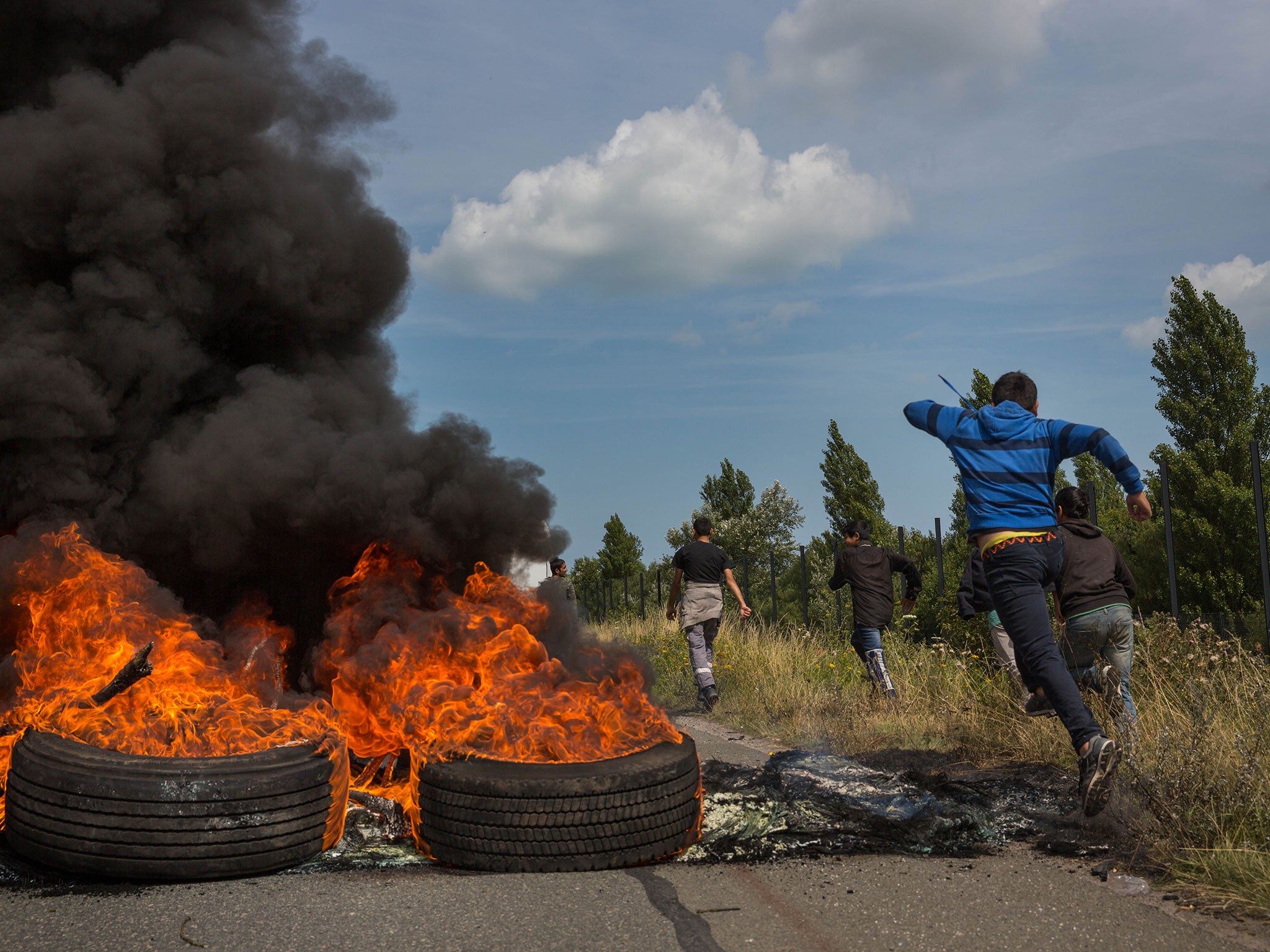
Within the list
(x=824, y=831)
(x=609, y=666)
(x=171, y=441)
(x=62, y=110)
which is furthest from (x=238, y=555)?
(x=824, y=831)

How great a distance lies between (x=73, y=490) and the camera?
21.0 ft

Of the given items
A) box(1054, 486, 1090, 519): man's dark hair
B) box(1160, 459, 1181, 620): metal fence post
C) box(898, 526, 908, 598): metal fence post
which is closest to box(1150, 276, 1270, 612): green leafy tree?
box(898, 526, 908, 598): metal fence post

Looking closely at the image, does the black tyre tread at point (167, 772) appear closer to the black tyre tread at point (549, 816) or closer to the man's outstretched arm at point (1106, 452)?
the black tyre tread at point (549, 816)

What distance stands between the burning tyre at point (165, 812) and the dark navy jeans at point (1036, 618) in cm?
342

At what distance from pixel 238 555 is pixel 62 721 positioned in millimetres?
1752

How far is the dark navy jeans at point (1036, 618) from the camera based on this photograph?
4762 millimetres

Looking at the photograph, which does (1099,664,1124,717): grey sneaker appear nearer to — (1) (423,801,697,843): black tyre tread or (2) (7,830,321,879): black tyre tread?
(1) (423,801,697,843): black tyre tread

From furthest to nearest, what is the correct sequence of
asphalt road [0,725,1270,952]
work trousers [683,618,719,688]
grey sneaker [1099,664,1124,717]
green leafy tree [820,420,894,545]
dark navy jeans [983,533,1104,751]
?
green leafy tree [820,420,894,545]
work trousers [683,618,719,688]
grey sneaker [1099,664,1124,717]
dark navy jeans [983,533,1104,751]
asphalt road [0,725,1270,952]

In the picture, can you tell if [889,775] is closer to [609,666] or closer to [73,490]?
[609,666]

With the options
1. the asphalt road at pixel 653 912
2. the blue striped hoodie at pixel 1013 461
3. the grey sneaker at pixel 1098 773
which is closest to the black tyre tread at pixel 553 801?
the asphalt road at pixel 653 912

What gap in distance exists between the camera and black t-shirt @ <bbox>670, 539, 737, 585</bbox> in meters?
11.0

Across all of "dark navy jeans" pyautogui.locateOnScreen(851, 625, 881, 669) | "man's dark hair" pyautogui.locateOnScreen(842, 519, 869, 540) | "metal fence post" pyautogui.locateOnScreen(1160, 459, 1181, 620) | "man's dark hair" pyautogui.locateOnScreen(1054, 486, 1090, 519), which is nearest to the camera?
"man's dark hair" pyautogui.locateOnScreen(1054, 486, 1090, 519)

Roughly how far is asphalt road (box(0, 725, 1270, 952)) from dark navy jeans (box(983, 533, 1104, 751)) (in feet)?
2.38

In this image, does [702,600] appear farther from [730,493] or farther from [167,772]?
[730,493]
